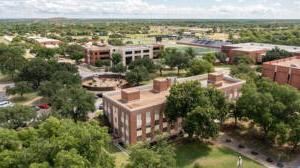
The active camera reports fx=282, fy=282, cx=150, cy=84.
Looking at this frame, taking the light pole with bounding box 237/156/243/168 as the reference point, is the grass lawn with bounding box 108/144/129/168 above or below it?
below

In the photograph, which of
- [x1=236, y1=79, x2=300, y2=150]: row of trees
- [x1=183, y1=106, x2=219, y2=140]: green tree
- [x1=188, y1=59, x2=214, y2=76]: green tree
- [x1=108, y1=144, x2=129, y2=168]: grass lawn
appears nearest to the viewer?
[x1=108, y1=144, x2=129, y2=168]: grass lawn

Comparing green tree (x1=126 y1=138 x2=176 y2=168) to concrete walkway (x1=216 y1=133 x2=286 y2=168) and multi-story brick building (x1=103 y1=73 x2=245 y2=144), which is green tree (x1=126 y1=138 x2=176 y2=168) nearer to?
multi-story brick building (x1=103 y1=73 x2=245 y2=144)

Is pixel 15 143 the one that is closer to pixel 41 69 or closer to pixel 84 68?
pixel 41 69

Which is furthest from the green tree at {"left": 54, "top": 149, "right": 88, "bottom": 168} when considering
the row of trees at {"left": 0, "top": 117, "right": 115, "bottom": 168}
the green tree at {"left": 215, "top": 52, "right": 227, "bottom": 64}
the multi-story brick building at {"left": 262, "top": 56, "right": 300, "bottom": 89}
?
the green tree at {"left": 215, "top": 52, "right": 227, "bottom": 64}

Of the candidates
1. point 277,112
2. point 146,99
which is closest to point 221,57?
point 146,99

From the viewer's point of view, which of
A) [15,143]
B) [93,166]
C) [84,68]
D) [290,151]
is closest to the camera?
[93,166]

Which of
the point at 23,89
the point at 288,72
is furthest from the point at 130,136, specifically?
the point at 288,72
